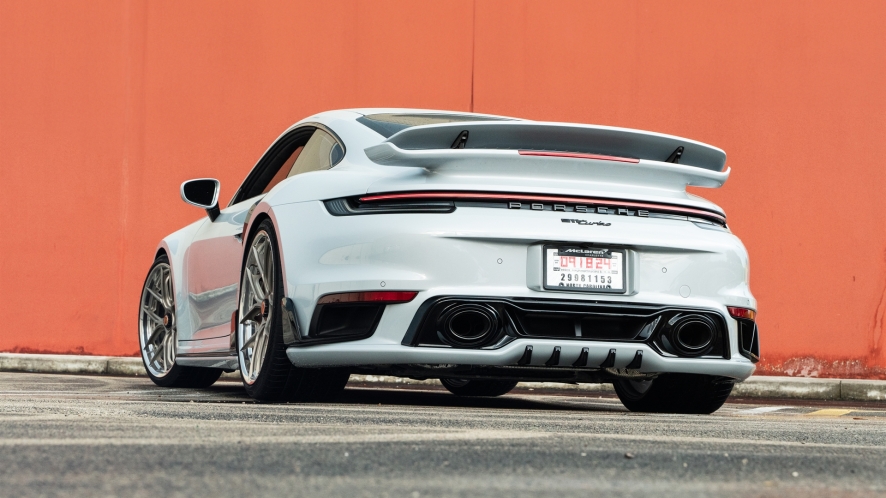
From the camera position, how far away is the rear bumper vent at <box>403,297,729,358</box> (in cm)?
462

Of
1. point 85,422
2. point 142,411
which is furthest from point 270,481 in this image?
point 142,411

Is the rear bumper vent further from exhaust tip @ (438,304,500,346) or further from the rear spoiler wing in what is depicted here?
the rear spoiler wing

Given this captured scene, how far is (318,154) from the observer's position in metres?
5.55

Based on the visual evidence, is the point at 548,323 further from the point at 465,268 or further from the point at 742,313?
the point at 742,313

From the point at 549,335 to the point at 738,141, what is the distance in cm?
683

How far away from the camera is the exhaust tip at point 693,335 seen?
4.88 meters

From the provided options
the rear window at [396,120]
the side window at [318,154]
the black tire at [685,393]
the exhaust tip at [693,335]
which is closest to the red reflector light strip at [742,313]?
the exhaust tip at [693,335]

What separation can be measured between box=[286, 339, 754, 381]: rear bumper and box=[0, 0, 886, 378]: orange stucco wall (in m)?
6.30

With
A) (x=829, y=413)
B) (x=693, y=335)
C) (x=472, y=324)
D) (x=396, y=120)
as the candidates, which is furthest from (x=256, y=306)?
(x=829, y=413)

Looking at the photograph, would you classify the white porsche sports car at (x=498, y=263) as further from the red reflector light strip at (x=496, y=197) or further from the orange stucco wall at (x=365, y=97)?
the orange stucco wall at (x=365, y=97)

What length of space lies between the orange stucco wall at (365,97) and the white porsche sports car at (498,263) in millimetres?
5883

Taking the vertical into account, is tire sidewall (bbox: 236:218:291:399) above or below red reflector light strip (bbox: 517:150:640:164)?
below

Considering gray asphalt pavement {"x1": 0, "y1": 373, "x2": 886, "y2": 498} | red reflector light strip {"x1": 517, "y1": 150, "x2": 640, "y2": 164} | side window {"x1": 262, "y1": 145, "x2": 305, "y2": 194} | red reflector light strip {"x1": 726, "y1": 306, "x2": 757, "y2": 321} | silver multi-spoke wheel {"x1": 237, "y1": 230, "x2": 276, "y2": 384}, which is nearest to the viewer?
gray asphalt pavement {"x1": 0, "y1": 373, "x2": 886, "y2": 498}

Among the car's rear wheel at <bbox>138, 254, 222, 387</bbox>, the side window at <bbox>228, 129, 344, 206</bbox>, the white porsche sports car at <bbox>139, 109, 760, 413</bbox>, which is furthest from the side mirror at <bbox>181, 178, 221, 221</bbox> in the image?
the white porsche sports car at <bbox>139, 109, 760, 413</bbox>
